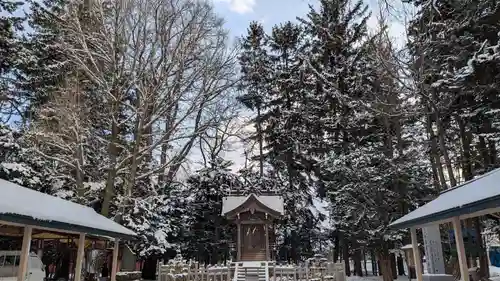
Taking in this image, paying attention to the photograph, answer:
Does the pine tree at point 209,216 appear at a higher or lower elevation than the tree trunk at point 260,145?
lower

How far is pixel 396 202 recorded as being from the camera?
18.0 m

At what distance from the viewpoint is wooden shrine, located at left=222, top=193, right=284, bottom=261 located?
2009 cm

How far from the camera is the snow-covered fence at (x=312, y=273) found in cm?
1510

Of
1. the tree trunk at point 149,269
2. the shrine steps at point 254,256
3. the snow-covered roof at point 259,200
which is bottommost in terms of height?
the tree trunk at point 149,269

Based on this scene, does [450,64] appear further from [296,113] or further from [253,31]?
[253,31]

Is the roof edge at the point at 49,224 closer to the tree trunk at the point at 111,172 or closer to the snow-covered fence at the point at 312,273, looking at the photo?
the tree trunk at the point at 111,172

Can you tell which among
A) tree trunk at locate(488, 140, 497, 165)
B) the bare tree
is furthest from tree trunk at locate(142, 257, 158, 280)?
tree trunk at locate(488, 140, 497, 165)

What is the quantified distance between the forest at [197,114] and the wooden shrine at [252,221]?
2.31 metres

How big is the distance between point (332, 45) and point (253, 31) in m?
7.99

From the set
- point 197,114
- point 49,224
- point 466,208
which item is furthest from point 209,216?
point 466,208

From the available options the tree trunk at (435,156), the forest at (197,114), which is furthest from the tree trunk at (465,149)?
the tree trunk at (435,156)

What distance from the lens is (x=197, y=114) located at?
18.3m

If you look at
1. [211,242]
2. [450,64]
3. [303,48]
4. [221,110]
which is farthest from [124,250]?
[303,48]

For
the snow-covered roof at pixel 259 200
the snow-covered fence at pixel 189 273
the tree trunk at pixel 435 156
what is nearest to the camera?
the snow-covered fence at pixel 189 273
